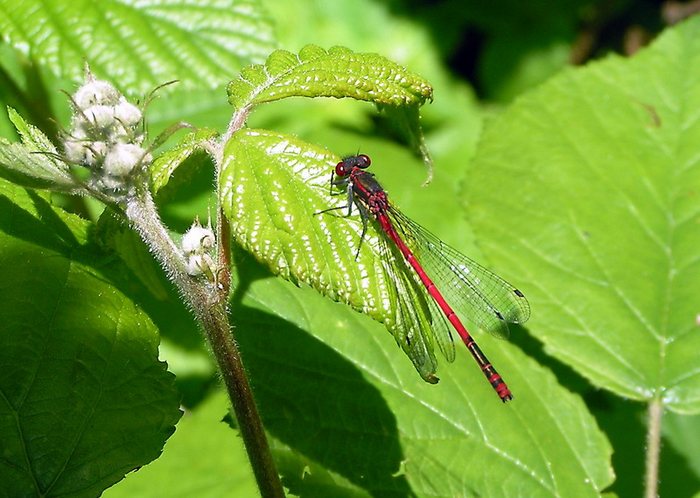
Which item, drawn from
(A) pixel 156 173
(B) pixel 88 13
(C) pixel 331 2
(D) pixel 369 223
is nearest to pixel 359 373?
(D) pixel 369 223

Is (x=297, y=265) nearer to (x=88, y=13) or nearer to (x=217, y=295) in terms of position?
(x=217, y=295)

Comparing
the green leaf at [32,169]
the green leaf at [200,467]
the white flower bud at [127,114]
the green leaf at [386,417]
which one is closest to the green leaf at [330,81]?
the white flower bud at [127,114]

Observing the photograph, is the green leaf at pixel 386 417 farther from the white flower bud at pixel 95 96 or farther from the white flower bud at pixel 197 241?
the white flower bud at pixel 95 96

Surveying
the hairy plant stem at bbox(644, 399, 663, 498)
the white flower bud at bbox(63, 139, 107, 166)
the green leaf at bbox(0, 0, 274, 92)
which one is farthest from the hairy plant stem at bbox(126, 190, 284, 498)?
the hairy plant stem at bbox(644, 399, 663, 498)

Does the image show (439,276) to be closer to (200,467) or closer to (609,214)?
(609,214)

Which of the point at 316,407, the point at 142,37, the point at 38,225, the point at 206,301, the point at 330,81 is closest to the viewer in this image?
the point at 206,301

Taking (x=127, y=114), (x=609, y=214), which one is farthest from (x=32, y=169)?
(x=609, y=214)
